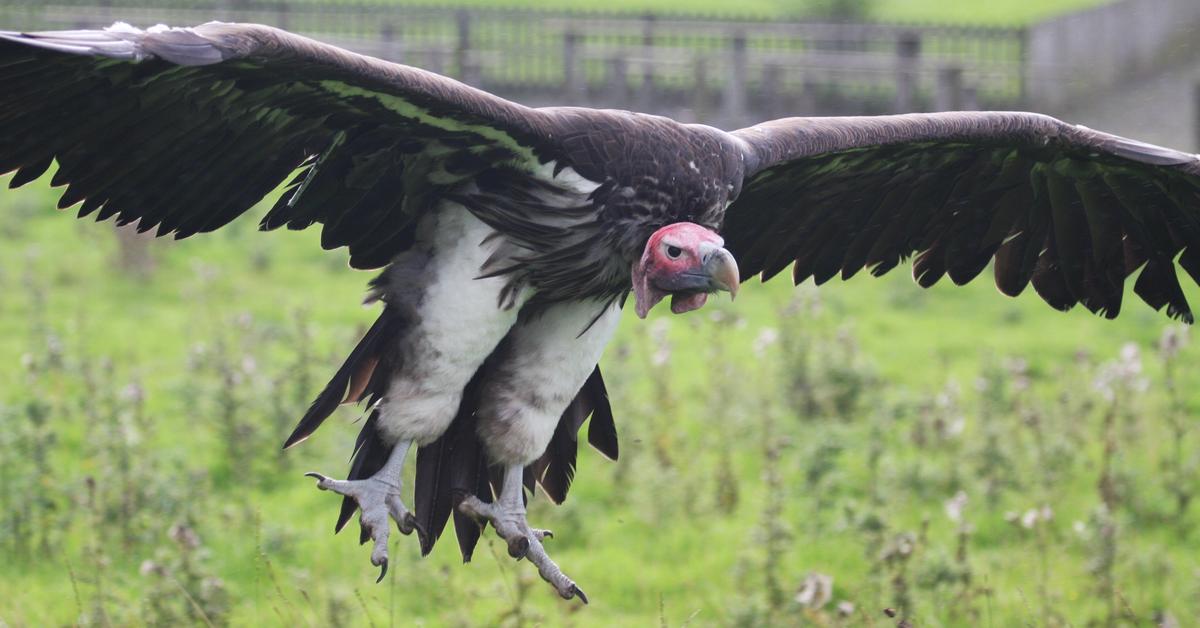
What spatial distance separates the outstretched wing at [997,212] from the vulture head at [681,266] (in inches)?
39.2

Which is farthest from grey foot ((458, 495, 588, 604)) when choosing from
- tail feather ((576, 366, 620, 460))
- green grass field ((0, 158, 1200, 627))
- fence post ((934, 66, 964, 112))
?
fence post ((934, 66, 964, 112))

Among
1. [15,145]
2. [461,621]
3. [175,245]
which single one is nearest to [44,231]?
[175,245]

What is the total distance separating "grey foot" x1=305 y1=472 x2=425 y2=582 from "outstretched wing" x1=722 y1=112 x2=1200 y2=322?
1.67 meters

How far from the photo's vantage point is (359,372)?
4961mm

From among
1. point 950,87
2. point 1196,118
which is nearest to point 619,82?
point 950,87

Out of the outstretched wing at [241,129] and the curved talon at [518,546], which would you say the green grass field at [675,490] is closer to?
the curved talon at [518,546]

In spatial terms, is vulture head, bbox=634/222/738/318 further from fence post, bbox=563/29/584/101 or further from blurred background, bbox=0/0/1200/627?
fence post, bbox=563/29/584/101

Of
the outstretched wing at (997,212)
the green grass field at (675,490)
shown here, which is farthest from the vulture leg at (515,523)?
the outstretched wing at (997,212)

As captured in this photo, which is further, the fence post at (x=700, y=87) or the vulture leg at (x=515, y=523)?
the fence post at (x=700, y=87)

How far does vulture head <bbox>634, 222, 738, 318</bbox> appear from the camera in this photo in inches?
180

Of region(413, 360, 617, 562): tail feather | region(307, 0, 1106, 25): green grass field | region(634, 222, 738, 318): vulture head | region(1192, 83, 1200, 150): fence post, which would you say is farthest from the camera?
region(307, 0, 1106, 25): green grass field

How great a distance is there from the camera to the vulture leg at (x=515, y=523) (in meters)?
4.98

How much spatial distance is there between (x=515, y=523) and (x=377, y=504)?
18.2 inches

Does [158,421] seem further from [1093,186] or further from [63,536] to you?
[1093,186]
